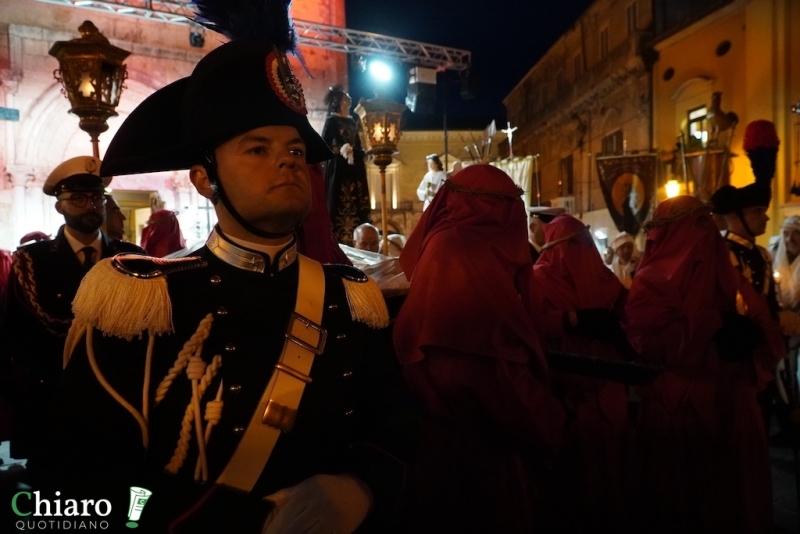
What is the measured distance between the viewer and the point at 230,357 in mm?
1587

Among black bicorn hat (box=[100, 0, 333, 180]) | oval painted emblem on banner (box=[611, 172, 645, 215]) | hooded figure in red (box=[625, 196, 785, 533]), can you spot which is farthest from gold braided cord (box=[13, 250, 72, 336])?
oval painted emblem on banner (box=[611, 172, 645, 215])

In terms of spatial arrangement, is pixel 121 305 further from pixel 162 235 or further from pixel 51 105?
pixel 51 105

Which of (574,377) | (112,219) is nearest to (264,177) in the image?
(574,377)

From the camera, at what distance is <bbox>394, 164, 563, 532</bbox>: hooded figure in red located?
252 centimetres

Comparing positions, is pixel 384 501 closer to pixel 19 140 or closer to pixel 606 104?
pixel 19 140

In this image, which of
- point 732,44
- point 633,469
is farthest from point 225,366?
point 732,44

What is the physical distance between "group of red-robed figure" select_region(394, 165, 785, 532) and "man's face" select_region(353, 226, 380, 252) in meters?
2.57

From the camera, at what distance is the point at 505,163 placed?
17234 mm

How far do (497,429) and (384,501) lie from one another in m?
1.01

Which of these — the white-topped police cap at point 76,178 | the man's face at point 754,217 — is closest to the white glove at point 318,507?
the white-topped police cap at point 76,178

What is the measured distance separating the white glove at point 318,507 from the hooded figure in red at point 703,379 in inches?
113

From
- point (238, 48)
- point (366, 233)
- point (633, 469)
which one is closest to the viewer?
point (238, 48)

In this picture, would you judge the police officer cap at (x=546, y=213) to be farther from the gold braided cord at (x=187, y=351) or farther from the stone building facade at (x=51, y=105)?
the stone building facade at (x=51, y=105)

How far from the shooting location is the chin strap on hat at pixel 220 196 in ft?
5.39
